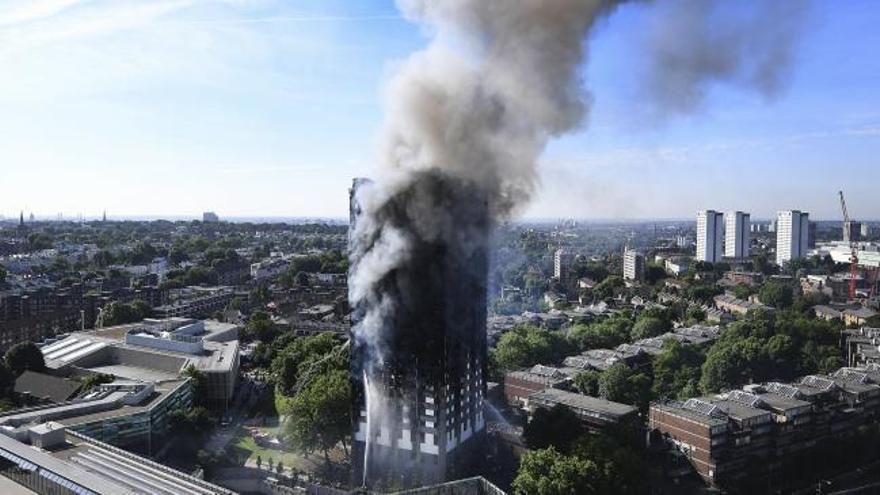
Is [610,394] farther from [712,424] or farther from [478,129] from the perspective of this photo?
[478,129]

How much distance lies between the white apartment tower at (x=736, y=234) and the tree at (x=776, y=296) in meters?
51.8

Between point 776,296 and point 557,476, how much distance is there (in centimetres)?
4706

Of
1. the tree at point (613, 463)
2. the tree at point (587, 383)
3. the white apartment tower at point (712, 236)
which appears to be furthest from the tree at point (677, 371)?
the white apartment tower at point (712, 236)

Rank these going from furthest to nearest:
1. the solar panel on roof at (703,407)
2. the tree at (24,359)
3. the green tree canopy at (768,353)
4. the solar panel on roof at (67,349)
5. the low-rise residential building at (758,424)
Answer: the solar panel on roof at (67,349) → the green tree canopy at (768,353) → the tree at (24,359) → the solar panel on roof at (703,407) → the low-rise residential building at (758,424)

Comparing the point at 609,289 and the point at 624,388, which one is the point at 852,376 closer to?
the point at 624,388

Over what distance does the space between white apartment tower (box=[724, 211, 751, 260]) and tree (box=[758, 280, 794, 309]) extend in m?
51.8

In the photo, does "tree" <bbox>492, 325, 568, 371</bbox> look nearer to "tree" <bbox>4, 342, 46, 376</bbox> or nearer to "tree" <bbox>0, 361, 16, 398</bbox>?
"tree" <bbox>4, 342, 46, 376</bbox>

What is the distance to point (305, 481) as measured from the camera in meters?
22.5

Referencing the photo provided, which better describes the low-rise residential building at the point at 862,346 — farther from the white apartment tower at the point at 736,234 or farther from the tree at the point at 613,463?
the white apartment tower at the point at 736,234

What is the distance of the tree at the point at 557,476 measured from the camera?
1836 cm

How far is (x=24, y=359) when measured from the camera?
3056cm

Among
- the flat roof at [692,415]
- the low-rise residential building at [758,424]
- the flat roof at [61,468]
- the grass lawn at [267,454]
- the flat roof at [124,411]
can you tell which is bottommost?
the grass lawn at [267,454]

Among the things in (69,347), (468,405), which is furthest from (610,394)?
→ (69,347)

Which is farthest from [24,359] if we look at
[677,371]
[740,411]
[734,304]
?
[734,304]
